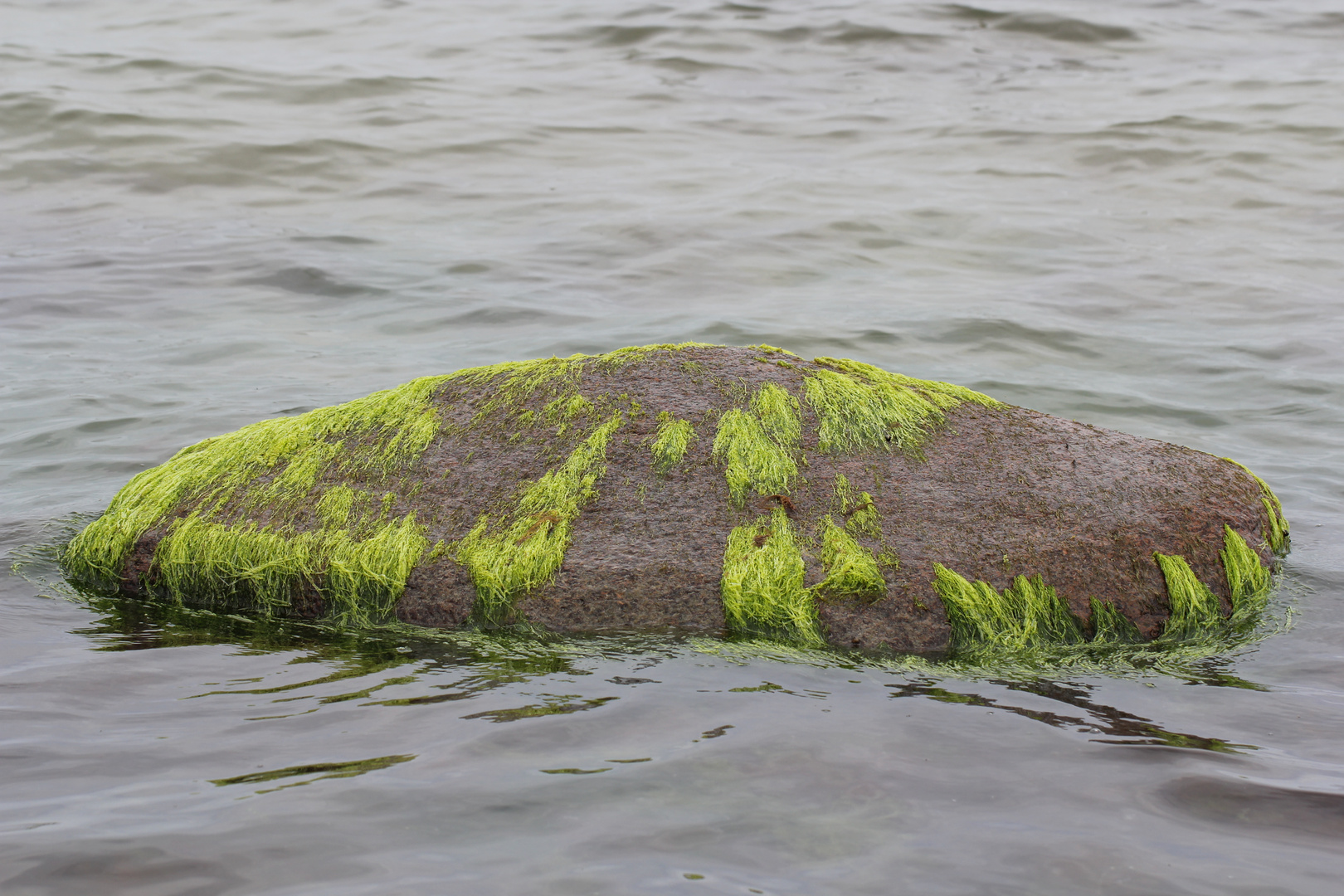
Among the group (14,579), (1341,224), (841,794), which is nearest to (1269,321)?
(1341,224)

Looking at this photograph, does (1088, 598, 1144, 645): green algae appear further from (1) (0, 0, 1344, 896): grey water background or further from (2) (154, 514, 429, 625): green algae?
(2) (154, 514, 429, 625): green algae

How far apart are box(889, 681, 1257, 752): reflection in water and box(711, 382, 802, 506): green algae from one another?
1059 mm

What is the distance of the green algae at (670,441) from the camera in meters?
4.79

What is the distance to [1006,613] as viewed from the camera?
4.38 meters

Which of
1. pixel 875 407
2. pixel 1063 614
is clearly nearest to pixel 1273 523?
pixel 1063 614

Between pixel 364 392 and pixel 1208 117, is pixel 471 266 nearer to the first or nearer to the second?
pixel 364 392

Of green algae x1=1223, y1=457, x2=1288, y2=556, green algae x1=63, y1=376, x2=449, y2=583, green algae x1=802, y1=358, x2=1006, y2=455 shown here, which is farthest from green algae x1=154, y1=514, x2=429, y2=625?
green algae x1=1223, y1=457, x2=1288, y2=556

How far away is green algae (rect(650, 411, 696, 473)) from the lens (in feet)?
15.7

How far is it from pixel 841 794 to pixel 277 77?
17.3m

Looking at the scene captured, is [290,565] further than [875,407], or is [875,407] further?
[875,407]

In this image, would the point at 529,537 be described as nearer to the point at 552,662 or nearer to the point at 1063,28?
the point at 552,662

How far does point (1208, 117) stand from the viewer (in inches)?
629

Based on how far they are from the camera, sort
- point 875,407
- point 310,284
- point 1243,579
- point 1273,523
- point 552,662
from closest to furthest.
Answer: point 552,662
point 1243,579
point 875,407
point 1273,523
point 310,284

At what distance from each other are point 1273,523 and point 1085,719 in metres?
2.05
